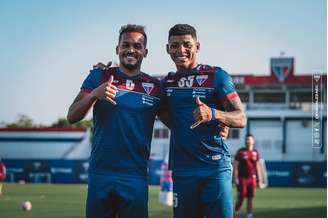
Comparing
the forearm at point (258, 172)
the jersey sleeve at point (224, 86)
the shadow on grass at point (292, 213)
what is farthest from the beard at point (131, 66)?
the forearm at point (258, 172)

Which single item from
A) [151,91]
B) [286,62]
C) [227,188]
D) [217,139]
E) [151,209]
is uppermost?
[286,62]

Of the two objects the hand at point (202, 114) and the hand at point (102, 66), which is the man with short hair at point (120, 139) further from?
the hand at point (202, 114)

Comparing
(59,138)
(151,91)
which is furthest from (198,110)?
(59,138)

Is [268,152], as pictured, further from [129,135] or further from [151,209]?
[129,135]

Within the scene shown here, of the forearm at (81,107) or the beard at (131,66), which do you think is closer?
the forearm at (81,107)

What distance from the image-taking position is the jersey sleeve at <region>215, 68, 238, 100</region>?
5.15 meters

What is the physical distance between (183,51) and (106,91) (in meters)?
0.88

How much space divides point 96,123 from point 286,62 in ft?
169

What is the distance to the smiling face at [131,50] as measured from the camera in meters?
4.95

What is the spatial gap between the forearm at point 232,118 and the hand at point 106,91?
804 mm

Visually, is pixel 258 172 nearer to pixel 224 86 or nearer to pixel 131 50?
pixel 224 86

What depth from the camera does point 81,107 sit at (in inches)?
188

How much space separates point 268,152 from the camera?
4966 centimetres

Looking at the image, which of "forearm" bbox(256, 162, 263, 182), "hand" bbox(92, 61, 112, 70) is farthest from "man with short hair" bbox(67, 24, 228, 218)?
"forearm" bbox(256, 162, 263, 182)
